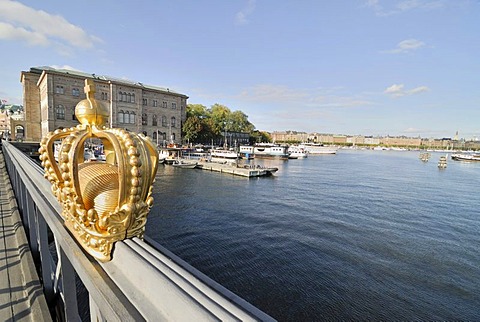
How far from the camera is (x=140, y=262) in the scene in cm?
112

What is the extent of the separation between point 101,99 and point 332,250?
5062cm

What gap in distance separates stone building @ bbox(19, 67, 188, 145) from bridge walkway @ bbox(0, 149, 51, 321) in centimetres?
3834

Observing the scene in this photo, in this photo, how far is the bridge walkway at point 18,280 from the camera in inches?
106

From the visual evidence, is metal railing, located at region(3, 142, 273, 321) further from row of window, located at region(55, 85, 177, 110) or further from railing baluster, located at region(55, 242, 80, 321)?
row of window, located at region(55, 85, 177, 110)

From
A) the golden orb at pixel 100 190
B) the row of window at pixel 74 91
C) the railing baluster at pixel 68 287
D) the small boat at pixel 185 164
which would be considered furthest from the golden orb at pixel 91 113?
the row of window at pixel 74 91

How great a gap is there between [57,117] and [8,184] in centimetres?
4816

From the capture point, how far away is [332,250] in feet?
42.2

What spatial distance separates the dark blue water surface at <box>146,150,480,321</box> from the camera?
917 cm

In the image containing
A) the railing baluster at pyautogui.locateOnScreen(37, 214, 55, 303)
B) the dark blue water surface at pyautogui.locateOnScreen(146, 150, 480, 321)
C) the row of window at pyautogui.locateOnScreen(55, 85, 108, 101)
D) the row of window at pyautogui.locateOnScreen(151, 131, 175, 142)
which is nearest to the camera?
the railing baluster at pyautogui.locateOnScreen(37, 214, 55, 303)

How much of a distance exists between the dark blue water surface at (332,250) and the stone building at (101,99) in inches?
1194

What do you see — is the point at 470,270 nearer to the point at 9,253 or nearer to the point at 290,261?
the point at 290,261

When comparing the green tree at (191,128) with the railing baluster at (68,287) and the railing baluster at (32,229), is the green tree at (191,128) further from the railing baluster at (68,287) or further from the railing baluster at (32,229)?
the railing baluster at (68,287)

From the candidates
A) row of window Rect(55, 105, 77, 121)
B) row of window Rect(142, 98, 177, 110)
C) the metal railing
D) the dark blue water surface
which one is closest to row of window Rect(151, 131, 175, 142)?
row of window Rect(142, 98, 177, 110)

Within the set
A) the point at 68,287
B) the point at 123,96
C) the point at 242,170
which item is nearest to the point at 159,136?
the point at 123,96
